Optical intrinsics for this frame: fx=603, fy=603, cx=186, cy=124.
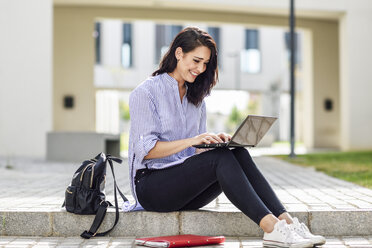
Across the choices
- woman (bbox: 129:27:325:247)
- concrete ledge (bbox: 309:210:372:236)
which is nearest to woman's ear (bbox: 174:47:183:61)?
woman (bbox: 129:27:325:247)

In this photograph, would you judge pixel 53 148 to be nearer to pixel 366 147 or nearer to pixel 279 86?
pixel 366 147

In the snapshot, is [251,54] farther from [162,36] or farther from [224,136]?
[224,136]

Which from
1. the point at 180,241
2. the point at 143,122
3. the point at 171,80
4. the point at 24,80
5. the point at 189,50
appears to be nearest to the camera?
the point at 180,241

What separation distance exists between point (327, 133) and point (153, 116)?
1987 cm

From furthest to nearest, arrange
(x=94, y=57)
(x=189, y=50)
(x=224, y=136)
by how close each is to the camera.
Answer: (x=94, y=57) < (x=189, y=50) < (x=224, y=136)

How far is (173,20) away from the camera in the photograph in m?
20.6

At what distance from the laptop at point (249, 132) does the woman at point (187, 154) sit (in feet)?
0.31

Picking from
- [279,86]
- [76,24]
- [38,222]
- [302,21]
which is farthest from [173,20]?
[279,86]

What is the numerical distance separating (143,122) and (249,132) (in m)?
0.81

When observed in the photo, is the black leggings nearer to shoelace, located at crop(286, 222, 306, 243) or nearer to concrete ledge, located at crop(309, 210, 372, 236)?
shoelace, located at crop(286, 222, 306, 243)

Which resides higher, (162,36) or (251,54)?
(162,36)

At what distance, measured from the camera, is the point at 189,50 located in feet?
15.2

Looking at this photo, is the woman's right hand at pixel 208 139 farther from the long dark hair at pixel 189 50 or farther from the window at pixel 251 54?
Result: the window at pixel 251 54

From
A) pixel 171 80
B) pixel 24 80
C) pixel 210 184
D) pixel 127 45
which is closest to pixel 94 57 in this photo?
pixel 24 80
